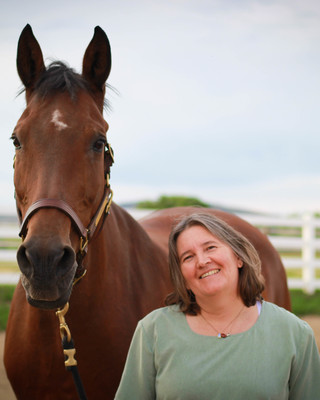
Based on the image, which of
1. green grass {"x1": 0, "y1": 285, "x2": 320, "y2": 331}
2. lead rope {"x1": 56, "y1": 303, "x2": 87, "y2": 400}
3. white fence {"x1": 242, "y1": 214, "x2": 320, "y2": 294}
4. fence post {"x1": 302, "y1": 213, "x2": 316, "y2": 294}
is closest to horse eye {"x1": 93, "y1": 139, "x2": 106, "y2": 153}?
lead rope {"x1": 56, "y1": 303, "x2": 87, "y2": 400}

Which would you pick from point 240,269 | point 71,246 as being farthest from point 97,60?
point 240,269

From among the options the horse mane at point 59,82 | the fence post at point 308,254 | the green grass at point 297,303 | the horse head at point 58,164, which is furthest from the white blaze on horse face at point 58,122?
the fence post at point 308,254

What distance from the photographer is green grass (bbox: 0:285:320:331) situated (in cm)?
687

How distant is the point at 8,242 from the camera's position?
9.72 meters

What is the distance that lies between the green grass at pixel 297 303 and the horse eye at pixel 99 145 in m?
4.92

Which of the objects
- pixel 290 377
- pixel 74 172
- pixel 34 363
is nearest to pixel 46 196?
pixel 74 172

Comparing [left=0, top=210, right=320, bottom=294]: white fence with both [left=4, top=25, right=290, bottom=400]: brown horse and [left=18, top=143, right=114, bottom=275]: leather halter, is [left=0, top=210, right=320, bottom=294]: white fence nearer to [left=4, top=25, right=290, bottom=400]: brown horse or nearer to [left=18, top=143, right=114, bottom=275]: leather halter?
[left=4, top=25, right=290, bottom=400]: brown horse

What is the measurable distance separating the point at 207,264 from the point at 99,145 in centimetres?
82

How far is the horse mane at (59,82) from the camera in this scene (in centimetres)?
234

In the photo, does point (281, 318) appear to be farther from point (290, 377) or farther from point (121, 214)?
point (121, 214)

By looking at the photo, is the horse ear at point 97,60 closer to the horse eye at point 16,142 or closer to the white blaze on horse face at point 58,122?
the white blaze on horse face at point 58,122

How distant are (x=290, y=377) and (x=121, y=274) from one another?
1203mm

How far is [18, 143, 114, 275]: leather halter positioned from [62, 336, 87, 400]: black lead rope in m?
0.40

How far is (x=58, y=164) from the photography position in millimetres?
2076
